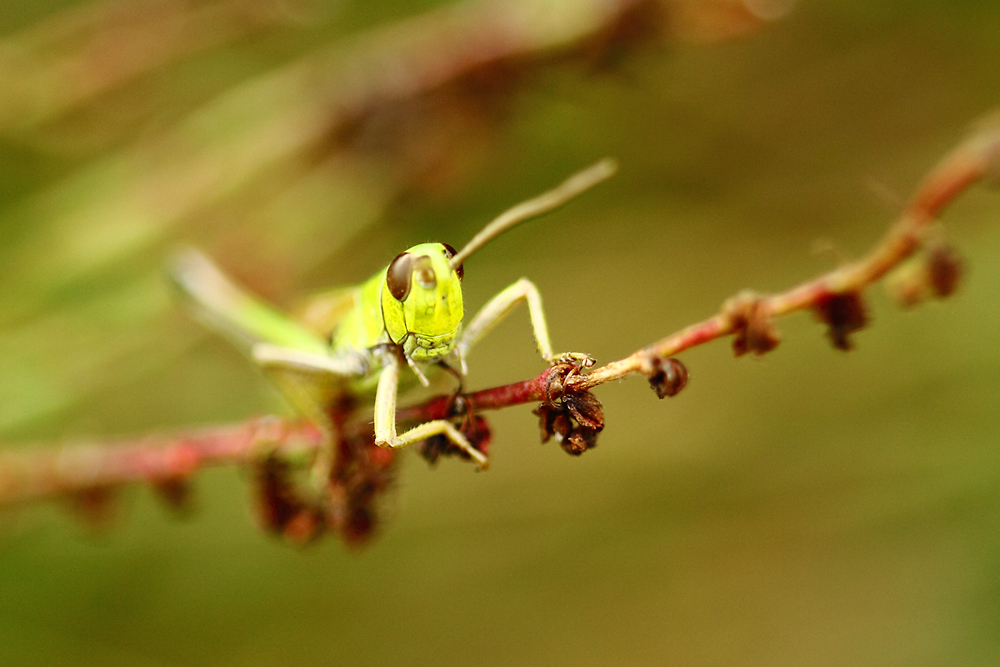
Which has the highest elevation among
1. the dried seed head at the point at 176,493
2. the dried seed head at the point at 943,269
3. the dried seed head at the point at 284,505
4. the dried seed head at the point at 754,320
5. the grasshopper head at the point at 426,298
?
the dried seed head at the point at 176,493

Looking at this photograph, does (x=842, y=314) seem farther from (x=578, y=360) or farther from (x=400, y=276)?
(x=400, y=276)

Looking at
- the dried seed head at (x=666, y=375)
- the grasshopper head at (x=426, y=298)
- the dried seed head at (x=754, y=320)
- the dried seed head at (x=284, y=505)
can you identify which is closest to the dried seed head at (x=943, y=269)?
the dried seed head at (x=754, y=320)

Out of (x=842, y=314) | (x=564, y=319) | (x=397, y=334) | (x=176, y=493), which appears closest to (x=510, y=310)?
(x=397, y=334)

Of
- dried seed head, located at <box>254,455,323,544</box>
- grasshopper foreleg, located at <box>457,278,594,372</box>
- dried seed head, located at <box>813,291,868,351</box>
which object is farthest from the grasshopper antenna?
dried seed head, located at <box>254,455,323,544</box>

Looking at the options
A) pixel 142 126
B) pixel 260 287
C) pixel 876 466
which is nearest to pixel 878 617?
pixel 876 466

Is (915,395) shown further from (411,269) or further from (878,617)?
(411,269)

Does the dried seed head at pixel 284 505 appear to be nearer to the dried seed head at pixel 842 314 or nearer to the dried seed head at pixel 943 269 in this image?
the dried seed head at pixel 842 314

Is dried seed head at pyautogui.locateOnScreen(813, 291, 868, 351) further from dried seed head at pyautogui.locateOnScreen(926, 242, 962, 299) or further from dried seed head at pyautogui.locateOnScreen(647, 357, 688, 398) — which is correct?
dried seed head at pyautogui.locateOnScreen(647, 357, 688, 398)
